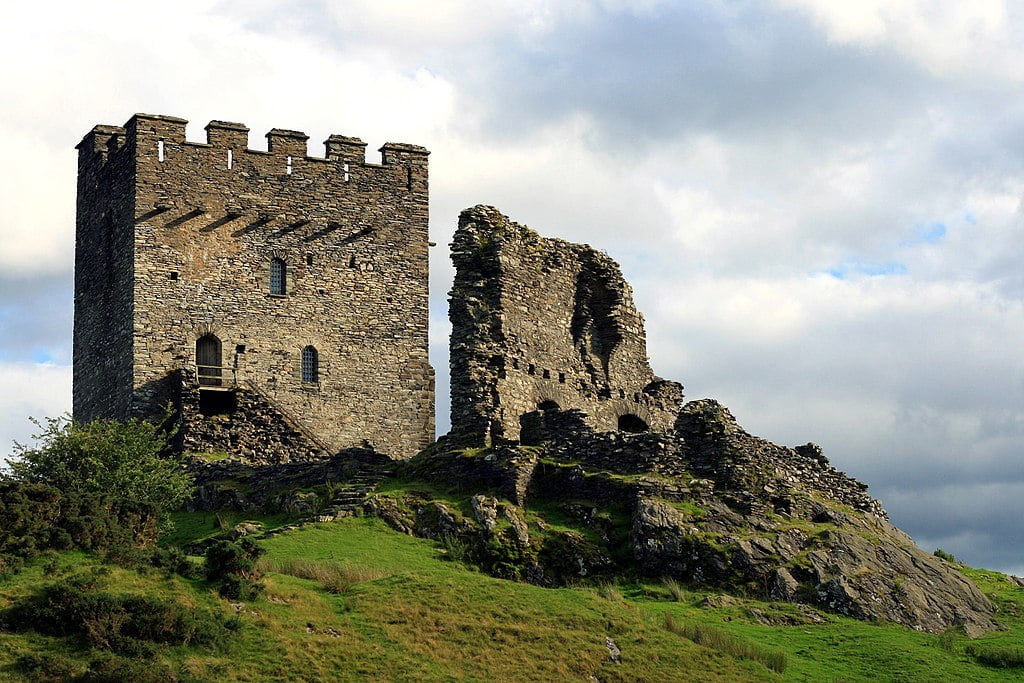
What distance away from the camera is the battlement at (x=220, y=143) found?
191ft

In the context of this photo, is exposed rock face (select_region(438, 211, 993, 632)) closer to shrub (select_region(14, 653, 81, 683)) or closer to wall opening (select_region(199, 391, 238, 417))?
wall opening (select_region(199, 391, 238, 417))

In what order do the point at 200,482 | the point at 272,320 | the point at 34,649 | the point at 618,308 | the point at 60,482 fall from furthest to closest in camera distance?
the point at 272,320
the point at 618,308
the point at 200,482
the point at 60,482
the point at 34,649

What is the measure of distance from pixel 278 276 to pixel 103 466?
15510 millimetres

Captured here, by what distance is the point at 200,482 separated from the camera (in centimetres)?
4994

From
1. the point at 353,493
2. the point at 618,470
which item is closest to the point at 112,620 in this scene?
the point at 353,493

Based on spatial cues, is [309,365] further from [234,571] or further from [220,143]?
[234,571]

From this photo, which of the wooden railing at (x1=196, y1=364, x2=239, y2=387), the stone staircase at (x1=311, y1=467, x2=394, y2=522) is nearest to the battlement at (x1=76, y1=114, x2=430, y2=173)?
the wooden railing at (x1=196, y1=364, x2=239, y2=387)

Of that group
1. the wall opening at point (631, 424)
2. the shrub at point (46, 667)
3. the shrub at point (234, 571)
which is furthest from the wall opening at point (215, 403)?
the shrub at point (46, 667)

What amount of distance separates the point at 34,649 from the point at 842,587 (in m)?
17.8

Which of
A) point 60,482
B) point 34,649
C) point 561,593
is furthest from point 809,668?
point 60,482

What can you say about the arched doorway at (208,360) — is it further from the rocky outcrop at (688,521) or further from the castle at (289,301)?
the rocky outcrop at (688,521)

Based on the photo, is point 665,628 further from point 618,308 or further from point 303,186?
point 303,186

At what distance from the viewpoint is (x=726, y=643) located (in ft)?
122

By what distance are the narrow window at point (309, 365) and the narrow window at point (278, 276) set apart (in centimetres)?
205
